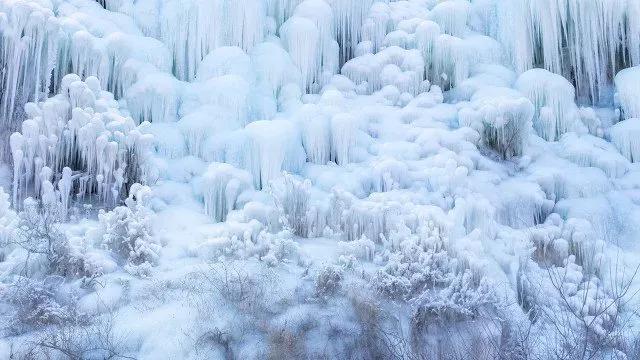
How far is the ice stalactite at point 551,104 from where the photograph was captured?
7988mm

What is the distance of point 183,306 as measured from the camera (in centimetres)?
528

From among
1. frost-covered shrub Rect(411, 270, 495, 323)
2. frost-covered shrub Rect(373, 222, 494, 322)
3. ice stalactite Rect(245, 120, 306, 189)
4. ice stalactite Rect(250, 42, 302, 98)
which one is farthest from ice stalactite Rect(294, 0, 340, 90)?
frost-covered shrub Rect(411, 270, 495, 323)

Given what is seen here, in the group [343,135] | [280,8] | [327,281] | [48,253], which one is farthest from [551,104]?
[48,253]

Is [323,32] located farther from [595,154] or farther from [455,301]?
[455,301]

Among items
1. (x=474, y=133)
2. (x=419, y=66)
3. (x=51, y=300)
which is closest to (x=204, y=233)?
(x=51, y=300)

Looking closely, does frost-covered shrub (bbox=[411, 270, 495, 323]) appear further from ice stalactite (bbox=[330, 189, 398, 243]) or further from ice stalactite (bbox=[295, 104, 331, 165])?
ice stalactite (bbox=[295, 104, 331, 165])

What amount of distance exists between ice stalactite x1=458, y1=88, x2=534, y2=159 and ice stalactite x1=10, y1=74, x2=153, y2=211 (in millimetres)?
4225

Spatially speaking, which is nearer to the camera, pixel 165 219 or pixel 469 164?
pixel 165 219

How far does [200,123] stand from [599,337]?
16.9 feet

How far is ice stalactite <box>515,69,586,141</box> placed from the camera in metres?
7.99

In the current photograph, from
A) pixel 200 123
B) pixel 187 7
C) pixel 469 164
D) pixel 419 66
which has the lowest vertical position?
pixel 469 164

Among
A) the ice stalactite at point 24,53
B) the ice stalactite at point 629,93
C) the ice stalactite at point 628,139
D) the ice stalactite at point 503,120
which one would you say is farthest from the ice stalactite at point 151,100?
the ice stalactite at point 629,93

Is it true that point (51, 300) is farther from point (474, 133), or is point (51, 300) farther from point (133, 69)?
point (474, 133)

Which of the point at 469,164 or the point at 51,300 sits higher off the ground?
the point at 469,164
